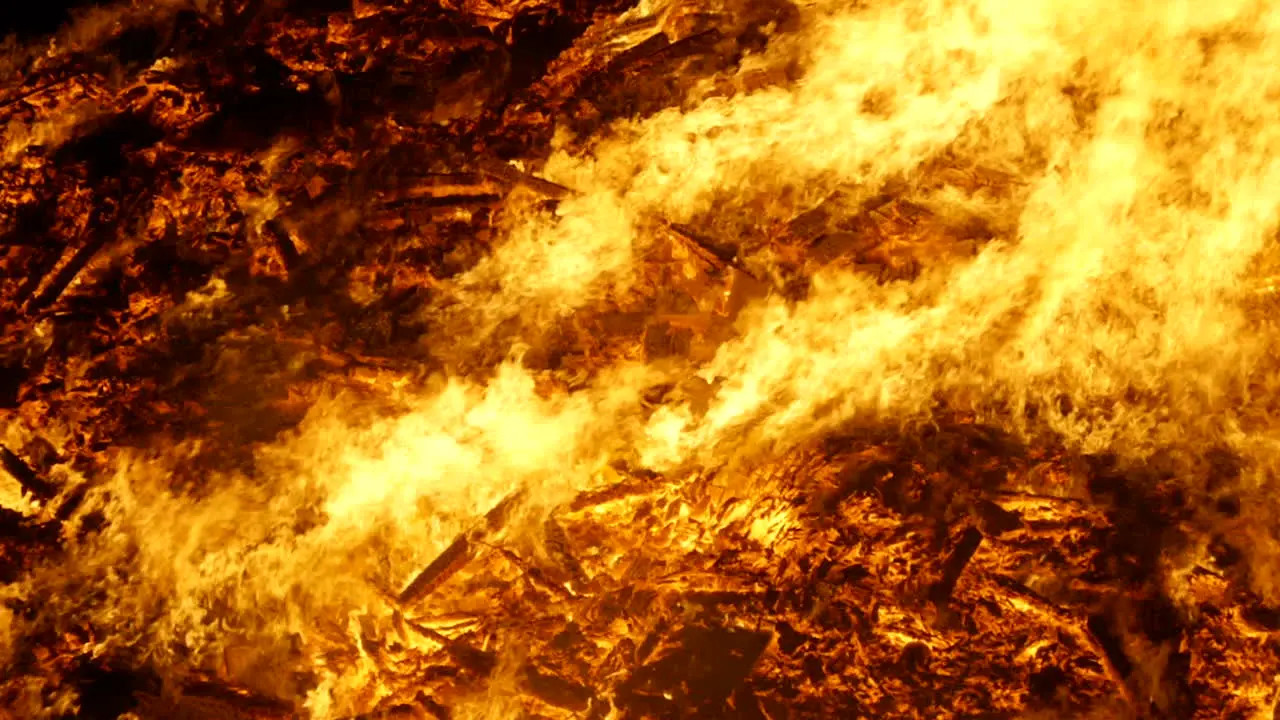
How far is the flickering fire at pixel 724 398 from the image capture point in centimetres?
366

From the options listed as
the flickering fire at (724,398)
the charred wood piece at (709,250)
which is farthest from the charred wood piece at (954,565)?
the charred wood piece at (709,250)

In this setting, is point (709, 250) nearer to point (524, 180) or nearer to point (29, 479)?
point (524, 180)

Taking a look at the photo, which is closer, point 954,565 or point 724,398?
point 954,565

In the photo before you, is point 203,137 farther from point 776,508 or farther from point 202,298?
point 776,508

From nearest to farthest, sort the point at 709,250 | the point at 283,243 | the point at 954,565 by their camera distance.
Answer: the point at 954,565 < the point at 709,250 < the point at 283,243

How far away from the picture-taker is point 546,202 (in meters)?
4.53

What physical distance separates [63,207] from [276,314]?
56.8 inches

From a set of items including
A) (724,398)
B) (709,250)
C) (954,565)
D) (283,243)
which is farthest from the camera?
(283,243)

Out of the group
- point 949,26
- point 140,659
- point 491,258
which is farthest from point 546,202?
point 140,659

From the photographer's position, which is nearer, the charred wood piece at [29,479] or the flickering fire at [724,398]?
the flickering fire at [724,398]

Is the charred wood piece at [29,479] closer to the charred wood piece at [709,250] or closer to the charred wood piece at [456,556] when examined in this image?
the charred wood piece at [456,556]

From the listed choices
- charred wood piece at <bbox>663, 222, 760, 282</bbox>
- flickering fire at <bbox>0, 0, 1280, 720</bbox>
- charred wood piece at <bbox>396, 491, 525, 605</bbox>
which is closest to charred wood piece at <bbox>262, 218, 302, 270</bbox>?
flickering fire at <bbox>0, 0, 1280, 720</bbox>

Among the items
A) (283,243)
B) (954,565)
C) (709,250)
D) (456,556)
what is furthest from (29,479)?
(954,565)

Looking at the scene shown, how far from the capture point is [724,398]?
419cm
